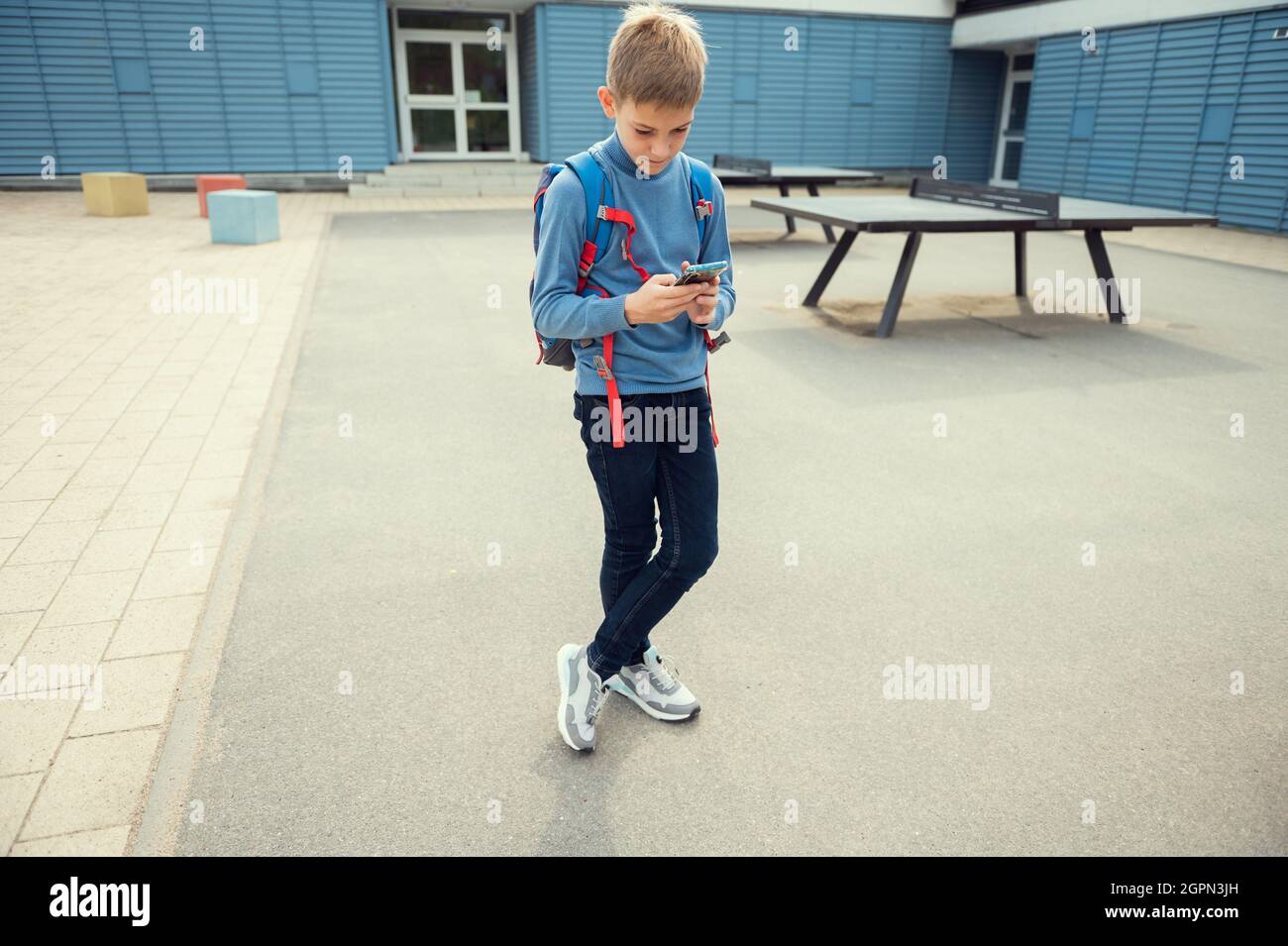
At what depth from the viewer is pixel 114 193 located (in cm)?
1306

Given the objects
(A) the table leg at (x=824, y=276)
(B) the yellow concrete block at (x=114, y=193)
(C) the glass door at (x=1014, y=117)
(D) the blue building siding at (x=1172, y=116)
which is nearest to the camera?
(A) the table leg at (x=824, y=276)

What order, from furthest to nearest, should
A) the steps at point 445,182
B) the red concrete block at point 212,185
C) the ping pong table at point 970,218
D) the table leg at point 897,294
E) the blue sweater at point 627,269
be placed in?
the steps at point 445,182 < the red concrete block at point 212,185 < the table leg at point 897,294 < the ping pong table at point 970,218 < the blue sweater at point 627,269

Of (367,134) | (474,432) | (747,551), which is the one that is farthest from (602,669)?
(367,134)

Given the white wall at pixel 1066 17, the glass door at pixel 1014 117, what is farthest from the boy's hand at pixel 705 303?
the glass door at pixel 1014 117

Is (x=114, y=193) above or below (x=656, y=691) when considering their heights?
above

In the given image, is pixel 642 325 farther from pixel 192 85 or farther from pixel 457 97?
pixel 457 97

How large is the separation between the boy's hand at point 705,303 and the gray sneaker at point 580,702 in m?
1.07

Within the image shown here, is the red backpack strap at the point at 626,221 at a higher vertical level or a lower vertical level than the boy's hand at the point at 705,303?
higher

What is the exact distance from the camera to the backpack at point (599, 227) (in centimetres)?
196

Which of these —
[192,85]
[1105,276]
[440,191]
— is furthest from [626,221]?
[192,85]

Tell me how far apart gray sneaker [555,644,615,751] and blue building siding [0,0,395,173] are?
57.6 feet

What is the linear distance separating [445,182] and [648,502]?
659 inches

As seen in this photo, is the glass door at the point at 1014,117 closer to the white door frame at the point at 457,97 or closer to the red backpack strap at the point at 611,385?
the white door frame at the point at 457,97
